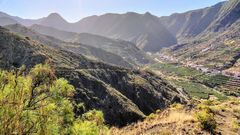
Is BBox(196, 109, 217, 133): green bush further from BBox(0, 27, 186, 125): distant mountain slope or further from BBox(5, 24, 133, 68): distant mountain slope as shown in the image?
BBox(5, 24, 133, 68): distant mountain slope

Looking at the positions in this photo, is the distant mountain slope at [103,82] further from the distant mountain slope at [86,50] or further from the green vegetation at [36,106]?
the distant mountain slope at [86,50]

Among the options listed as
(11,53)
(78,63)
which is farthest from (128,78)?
(11,53)

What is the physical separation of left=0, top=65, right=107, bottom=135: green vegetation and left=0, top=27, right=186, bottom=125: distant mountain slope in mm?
32436

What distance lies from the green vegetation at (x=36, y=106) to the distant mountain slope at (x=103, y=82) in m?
32.4

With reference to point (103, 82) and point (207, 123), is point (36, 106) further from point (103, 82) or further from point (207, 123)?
point (103, 82)

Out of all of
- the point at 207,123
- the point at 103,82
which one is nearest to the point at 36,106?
the point at 207,123

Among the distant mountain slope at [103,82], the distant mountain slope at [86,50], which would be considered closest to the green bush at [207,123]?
the distant mountain slope at [103,82]

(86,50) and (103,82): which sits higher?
(103,82)

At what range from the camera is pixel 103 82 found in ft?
185

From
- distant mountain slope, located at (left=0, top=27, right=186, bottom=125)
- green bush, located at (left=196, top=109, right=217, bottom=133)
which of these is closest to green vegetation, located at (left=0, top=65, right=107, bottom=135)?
green bush, located at (left=196, top=109, right=217, bottom=133)

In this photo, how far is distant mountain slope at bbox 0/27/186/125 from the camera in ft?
160

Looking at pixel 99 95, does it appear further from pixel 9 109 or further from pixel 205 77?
pixel 205 77

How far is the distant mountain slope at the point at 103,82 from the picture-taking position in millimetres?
48906

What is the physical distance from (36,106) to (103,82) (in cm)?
4494
